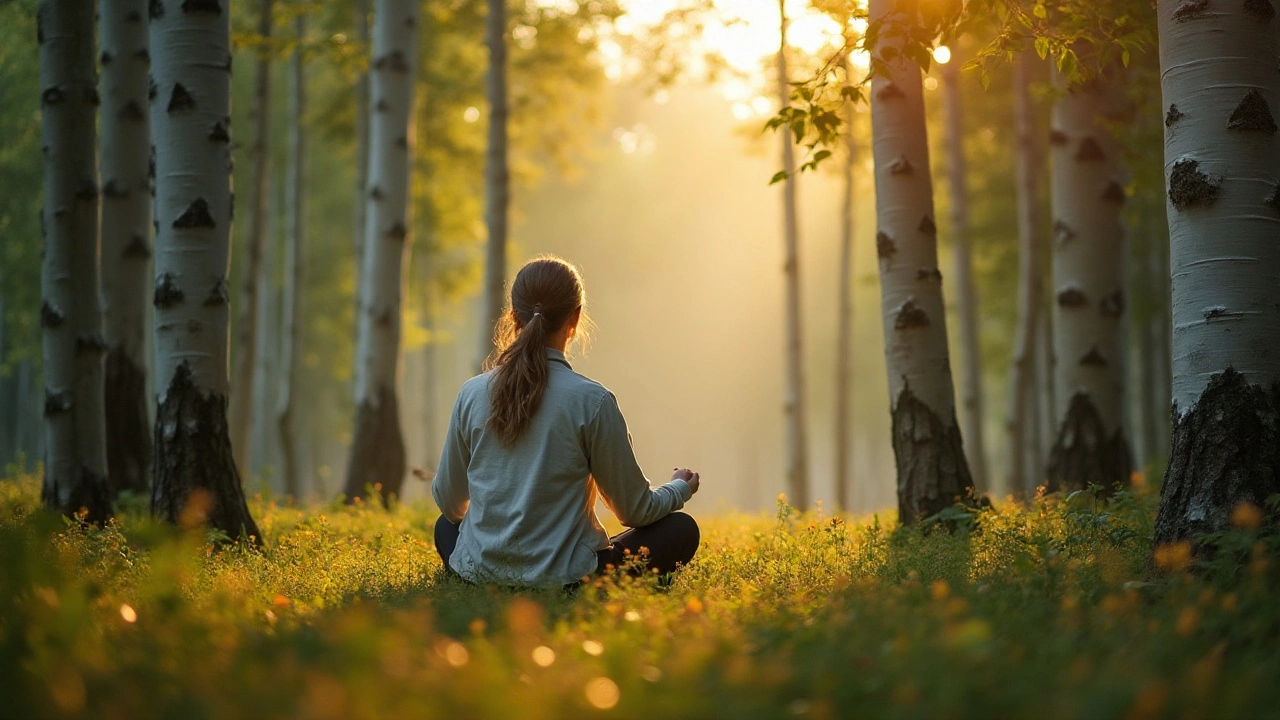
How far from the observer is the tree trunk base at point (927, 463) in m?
6.66

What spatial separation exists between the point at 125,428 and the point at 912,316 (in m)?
6.49

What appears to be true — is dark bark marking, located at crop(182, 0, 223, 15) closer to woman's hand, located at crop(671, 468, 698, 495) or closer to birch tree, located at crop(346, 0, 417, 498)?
woman's hand, located at crop(671, 468, 698, 495)

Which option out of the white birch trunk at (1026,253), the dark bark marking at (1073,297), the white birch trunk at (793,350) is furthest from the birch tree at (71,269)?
the white birch trunk at (1026,253)

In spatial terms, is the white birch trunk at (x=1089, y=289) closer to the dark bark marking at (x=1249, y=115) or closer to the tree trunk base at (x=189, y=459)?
the dark bark marking at (x=1249, y=115)

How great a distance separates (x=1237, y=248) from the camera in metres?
4.44

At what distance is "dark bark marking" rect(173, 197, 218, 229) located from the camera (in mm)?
6195

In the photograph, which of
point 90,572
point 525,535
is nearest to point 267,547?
point 90,572

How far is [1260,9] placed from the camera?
4527mm

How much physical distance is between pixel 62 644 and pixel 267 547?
3.04m

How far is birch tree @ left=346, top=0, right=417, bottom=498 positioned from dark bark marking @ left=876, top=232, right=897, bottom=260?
5.55 meters

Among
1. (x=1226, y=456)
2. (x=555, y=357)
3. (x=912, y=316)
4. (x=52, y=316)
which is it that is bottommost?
(x=1226, y=456)

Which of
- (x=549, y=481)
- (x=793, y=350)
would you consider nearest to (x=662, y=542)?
(x=549, y=481)

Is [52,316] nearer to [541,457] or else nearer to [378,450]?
[378,450]

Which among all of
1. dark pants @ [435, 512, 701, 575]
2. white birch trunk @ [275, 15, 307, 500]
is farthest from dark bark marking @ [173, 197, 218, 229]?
white birch trunk @ [275, 15, 307, 500]
